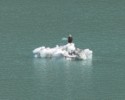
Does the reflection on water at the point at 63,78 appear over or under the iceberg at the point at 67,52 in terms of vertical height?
under

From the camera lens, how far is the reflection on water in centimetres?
6366

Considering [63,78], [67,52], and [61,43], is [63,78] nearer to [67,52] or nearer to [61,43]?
[67,52]

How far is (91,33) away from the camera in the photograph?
8131 centimetres

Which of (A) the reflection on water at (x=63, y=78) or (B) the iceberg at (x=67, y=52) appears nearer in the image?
(A) the reflection on water at (x=63, y=78)

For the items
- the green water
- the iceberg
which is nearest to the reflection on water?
the green water

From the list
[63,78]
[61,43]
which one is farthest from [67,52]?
[61,43]

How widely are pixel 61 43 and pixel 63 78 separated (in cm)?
997

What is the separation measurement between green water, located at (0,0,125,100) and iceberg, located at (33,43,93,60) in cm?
32

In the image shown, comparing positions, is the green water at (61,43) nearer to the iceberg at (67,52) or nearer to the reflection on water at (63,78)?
the reflection on water at (63,78)

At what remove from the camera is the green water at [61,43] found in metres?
64.4

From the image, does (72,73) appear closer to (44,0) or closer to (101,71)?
(101,71)

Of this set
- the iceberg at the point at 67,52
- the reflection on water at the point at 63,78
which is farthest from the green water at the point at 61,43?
the iceberg at the point at 67,52

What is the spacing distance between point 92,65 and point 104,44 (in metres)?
6.77

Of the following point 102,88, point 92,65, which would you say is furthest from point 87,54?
point 102,88
